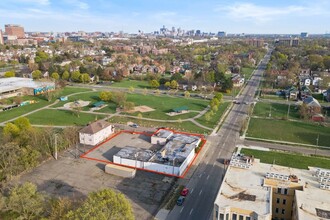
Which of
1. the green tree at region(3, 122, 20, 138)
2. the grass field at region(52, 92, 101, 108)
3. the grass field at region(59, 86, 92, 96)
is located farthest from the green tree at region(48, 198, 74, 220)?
the grass field at region(59, 86, 92, 96)

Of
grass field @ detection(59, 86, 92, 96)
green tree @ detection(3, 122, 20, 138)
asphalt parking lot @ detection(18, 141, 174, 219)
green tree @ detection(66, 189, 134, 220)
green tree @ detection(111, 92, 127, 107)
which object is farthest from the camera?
grass field @ detection(59, 86, 92, 96)

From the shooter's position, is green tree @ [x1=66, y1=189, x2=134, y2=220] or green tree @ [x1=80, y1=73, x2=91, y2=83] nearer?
green tree @ [x1=66, y1=189, x2=134, y2=220]

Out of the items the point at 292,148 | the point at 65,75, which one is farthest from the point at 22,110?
the point at 292,148

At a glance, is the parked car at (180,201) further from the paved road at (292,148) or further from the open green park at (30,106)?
the open green park at (30,106)

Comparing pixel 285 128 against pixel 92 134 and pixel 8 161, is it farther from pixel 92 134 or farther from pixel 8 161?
pixel 8 161

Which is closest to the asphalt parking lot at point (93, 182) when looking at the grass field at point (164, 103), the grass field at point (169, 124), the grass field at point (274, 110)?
the grass field at point (169, 124)

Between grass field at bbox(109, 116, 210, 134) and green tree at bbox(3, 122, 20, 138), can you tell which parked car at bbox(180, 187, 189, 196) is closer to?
grass field at bbox(109, 116, 210, 134)

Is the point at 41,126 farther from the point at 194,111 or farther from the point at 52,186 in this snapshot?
the point at 194,111

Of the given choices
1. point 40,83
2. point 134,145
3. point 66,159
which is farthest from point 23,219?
point 40,83

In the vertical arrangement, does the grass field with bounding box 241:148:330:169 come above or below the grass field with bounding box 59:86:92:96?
below
